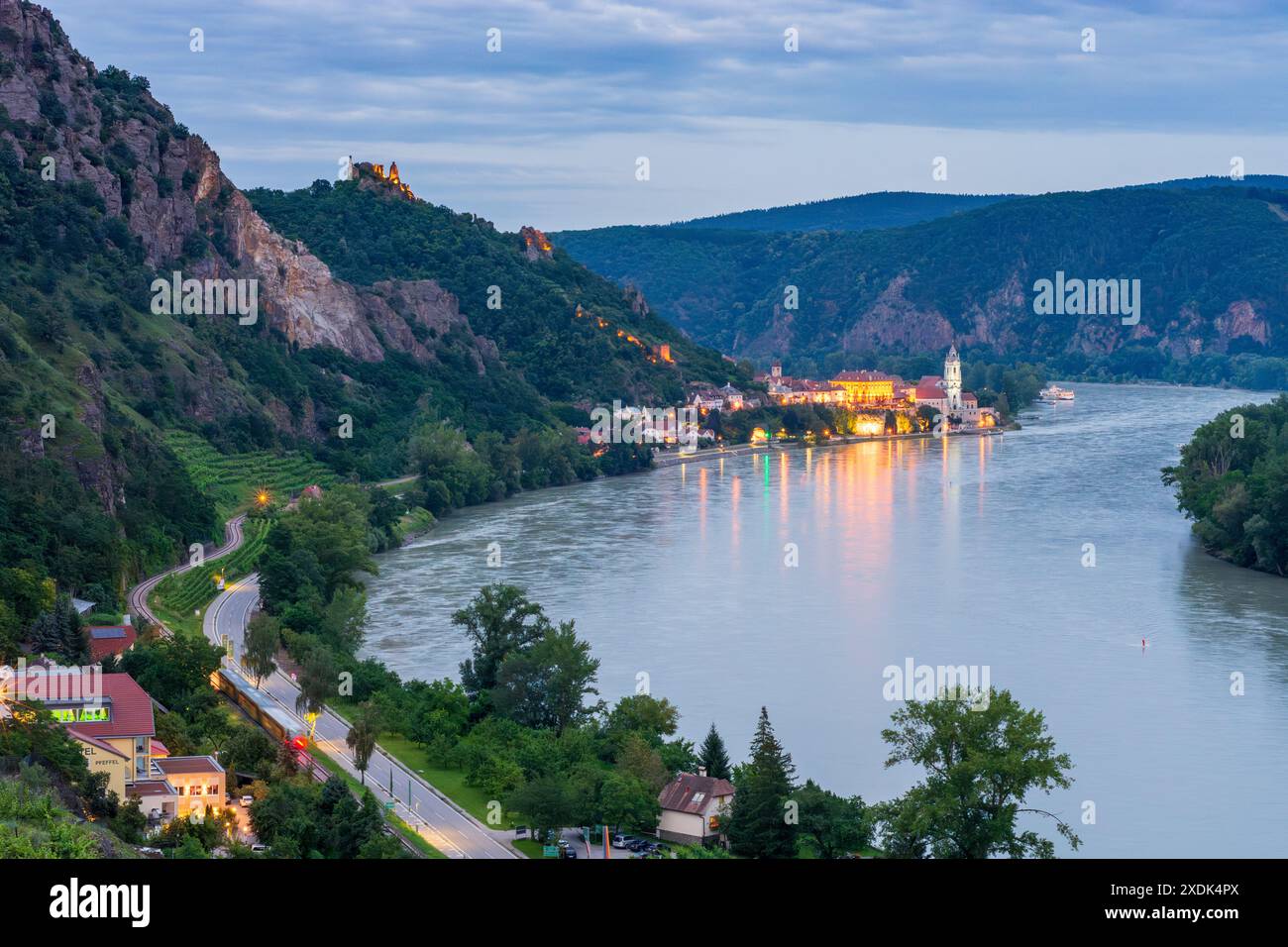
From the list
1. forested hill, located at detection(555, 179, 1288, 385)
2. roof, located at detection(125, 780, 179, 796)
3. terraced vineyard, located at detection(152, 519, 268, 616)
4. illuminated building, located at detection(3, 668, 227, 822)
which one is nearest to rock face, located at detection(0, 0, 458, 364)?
terraced vineyard, located at detection(152, 519, 268, 616)

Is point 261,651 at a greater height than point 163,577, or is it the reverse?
point 163,577

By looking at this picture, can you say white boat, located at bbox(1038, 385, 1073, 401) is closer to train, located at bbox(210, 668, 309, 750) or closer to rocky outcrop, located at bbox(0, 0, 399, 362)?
rocky outcrop, located at bbox(0, 0, 399, 362)

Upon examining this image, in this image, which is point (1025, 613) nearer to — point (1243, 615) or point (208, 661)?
point (1243, 615)

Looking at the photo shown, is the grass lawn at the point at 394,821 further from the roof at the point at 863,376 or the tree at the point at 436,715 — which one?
the roof at the point at 863,376

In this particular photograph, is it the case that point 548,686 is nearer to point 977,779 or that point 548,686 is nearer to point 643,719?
point 643,719

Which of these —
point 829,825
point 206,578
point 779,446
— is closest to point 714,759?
point 829,825

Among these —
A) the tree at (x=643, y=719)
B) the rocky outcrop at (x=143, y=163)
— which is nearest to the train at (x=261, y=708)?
the tree at (x=643, y=719)

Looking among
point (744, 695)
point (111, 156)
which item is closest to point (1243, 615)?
point (744, 695)
